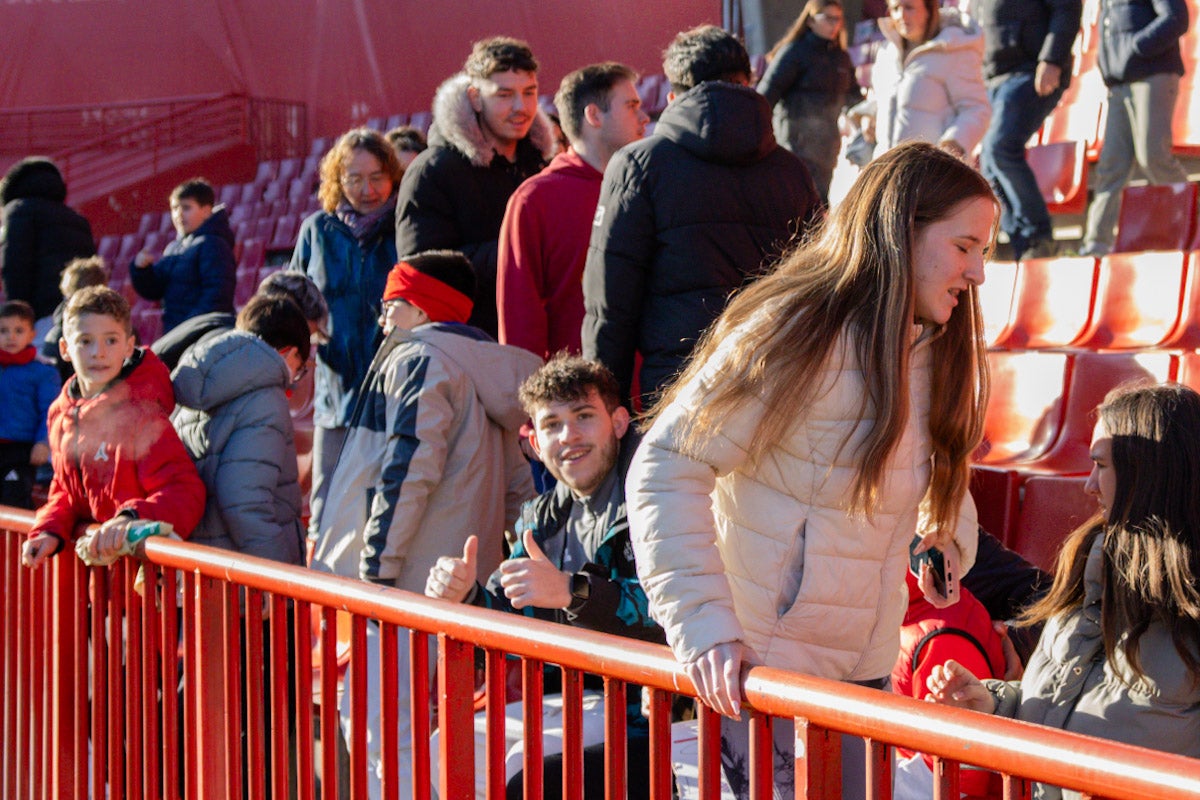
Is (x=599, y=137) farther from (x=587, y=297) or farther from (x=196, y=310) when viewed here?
(x=196, y=310)

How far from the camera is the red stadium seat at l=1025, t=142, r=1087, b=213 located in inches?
285

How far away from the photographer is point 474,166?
4.13 meters

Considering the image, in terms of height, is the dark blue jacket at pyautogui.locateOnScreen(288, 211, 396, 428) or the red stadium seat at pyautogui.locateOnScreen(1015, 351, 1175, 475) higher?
the dark blue jacket at pyautogui.locateOnScreen(288, 211, 396, 428)

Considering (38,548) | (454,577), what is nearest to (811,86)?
(38,548)

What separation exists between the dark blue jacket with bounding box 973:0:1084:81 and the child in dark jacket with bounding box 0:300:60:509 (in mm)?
4118

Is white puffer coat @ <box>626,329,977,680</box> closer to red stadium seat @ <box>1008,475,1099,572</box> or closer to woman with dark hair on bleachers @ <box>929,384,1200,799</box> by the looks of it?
woman with dark hair on bleachers @ <box>929,384,1200,799</box>

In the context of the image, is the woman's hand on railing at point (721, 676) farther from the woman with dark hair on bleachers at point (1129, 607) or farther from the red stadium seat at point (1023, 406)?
the red stadium seat at point (1023, 406)

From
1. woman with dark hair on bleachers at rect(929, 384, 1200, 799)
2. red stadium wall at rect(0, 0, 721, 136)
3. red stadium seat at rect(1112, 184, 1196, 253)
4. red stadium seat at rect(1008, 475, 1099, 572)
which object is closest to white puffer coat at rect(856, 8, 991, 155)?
red stadium seat at rect(1112, 184, 1196, 253)

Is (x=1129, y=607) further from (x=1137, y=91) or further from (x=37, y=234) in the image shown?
(x=37, y=234)

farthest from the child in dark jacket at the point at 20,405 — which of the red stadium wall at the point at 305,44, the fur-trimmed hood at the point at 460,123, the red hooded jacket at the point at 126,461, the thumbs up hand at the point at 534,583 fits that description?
the red stadium wall at the point at 305,44

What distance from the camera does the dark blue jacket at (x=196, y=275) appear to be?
22.6 ft

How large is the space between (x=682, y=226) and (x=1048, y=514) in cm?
114

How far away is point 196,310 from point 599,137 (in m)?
3.74

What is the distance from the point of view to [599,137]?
376 centimetres
